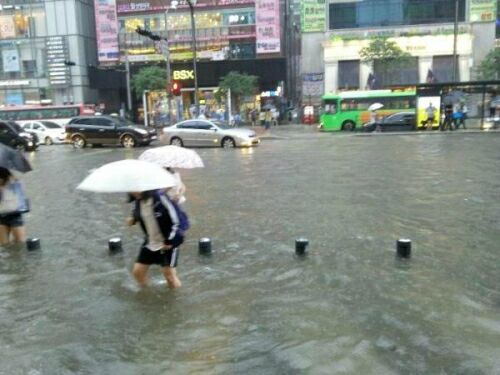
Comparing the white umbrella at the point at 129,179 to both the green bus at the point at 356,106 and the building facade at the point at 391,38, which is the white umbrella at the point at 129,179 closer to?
the green bus at the point at 356,106

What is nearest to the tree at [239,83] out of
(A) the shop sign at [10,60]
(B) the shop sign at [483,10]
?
(B) the shop sign at [483,10]

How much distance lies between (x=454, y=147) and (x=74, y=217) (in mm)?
14986

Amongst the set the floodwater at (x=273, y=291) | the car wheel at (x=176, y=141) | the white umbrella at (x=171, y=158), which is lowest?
the car wheel at (x=176, y=141)

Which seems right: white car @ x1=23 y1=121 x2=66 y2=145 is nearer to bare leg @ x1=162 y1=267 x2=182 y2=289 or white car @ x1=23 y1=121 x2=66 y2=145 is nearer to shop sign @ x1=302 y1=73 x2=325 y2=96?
shop sign @ x1=302 y1=73 x2=325 y2=96

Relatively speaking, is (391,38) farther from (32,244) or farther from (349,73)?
(32,244)

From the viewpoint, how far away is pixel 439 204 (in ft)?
33.0

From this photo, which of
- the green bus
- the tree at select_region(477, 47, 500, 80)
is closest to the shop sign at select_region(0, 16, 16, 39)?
the green bus

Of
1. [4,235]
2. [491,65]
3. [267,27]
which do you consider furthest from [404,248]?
[267,27]

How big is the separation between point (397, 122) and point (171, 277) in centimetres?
2808

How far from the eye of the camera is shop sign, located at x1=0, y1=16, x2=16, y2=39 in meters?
52.6

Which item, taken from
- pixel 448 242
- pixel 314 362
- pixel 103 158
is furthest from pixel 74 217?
pixel 103 158

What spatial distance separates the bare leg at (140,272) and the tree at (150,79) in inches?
1605

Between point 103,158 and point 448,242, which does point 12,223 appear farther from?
point 103,158

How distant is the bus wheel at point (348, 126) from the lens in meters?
35.4
